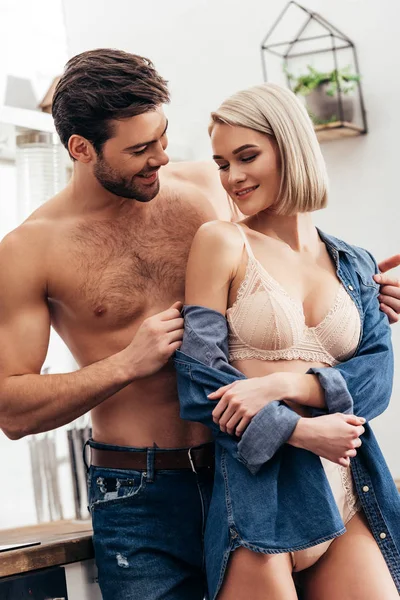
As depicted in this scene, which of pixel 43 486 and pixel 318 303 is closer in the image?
pixel 318 303

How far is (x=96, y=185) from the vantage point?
2027mm

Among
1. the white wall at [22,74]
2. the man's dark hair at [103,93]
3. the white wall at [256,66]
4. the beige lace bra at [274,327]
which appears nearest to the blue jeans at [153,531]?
the beige lace bra at [274,327]

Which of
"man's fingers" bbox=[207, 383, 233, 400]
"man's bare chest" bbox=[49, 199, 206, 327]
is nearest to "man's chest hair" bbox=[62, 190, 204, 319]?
"man's bare chest" bbox=[49, 199, 206, 327]

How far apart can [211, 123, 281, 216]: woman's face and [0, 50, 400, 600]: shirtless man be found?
0.84 feet

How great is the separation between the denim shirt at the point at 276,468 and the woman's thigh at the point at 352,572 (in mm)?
27

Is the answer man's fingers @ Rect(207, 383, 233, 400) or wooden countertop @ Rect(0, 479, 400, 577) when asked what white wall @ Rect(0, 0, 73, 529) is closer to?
wooden countertop @ Rect(0, 479, 400, 577)

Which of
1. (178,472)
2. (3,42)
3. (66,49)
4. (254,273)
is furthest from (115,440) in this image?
(66,49)

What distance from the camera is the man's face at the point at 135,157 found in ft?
6.42

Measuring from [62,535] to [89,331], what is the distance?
20.3 inches

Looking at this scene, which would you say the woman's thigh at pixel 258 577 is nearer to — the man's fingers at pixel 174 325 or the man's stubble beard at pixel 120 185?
the man's fingers at pixel 174 325

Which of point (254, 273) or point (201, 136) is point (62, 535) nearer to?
point (254, 273)

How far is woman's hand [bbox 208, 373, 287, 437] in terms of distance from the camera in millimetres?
1582

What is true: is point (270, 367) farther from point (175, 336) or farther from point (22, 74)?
point (22, 74)

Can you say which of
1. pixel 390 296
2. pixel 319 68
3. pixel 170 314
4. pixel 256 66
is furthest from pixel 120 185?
pixel 256 66
